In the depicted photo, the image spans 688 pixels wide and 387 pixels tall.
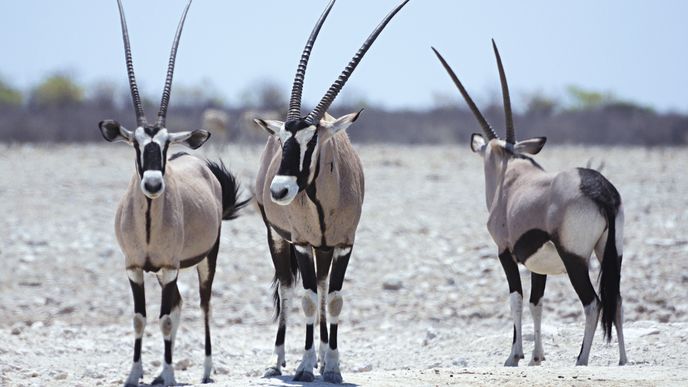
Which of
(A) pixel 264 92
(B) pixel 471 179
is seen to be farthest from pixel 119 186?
(A) pixel 264 92

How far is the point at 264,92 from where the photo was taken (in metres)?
68.9

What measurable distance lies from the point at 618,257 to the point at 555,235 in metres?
0.54

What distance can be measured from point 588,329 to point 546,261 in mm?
712

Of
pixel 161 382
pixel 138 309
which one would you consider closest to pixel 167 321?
pixel 138 309

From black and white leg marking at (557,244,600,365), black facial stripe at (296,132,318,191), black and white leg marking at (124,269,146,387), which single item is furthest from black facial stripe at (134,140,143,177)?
black and white leg marking at (557,244,600,365)

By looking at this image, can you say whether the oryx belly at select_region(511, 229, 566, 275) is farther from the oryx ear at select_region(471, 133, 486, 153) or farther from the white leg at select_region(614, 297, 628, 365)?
the oryx ear at select_region(471, 133, 486, 153)

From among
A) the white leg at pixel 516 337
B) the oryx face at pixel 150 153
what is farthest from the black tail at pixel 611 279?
the oryx face at pixel 150 153

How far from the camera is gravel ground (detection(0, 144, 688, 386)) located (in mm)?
9867

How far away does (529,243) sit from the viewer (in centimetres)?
957

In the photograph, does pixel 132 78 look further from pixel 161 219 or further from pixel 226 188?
pixel 226 188

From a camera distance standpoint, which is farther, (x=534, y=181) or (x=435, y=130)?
(x=435, y=130)

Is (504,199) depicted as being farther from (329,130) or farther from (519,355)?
(329,130)

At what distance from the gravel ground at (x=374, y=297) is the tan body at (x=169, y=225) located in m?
1.11

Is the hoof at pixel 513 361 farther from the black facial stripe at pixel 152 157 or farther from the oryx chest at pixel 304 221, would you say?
the black facial stripe at pixel 152 157
